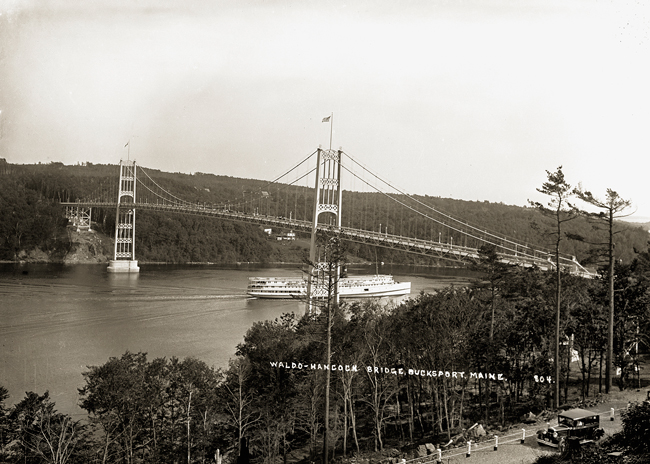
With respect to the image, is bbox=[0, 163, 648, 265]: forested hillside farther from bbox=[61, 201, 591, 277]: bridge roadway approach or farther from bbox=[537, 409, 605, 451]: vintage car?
bbox=[537, 409, 605, 451]: vintage car

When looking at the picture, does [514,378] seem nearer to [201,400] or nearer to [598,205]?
[598,205]

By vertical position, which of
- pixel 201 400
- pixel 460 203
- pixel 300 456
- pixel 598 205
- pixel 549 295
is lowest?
pixel 300 456

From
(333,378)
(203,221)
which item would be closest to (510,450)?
(333,378)

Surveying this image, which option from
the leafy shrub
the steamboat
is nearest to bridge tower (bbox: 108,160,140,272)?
the steamboat

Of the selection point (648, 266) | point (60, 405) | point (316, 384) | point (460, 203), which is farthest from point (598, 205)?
point (460, 203)

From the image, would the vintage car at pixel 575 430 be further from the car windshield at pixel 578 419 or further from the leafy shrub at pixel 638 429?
the leafy shrub at pixel 638 429
